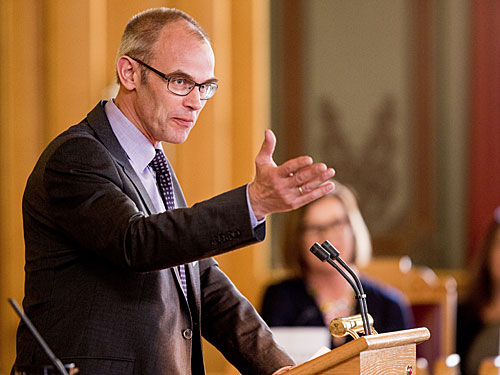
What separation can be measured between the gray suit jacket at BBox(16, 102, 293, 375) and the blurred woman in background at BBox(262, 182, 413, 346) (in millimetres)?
2009

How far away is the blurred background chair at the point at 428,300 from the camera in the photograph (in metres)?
4.58

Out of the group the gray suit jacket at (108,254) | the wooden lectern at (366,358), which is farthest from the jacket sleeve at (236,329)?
the wooden lectern at (366,358)

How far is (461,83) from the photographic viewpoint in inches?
257

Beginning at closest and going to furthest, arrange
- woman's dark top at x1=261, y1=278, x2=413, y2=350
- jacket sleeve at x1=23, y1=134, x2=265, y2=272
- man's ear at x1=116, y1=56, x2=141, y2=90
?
jacket sleeve at x1=23, y1=134, x2=265, y2=272 < man's ear at x1=116, y1=56, x2=141, y2=90 < woman's dark top at x1=261, y1=278, x2=413, y2=350

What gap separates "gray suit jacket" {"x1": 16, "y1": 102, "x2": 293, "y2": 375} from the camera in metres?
1.90

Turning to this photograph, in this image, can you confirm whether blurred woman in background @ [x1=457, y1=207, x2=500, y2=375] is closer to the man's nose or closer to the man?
the man

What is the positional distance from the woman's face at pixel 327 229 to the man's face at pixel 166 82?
2.03 metres

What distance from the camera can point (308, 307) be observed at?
421cm

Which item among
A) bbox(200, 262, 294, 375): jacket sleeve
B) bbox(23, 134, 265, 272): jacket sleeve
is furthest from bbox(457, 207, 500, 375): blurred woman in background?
bbox(23, 134, 265, 272): jacket sleeve

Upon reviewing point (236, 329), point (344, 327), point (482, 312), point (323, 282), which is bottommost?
point (482, 312)

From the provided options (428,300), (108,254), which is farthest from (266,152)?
(428,300)

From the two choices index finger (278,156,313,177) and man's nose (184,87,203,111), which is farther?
man's nose (184,87,203,111)

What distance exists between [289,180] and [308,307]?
8.22 feet

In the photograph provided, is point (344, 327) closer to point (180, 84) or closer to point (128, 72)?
point (180, 84)
